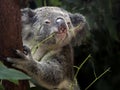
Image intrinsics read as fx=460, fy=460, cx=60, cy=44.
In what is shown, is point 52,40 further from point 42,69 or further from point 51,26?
point 42,69

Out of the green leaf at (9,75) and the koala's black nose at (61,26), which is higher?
the green leaf at (9,75)

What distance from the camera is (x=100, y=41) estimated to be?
15.8 feet

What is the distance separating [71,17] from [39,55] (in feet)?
1.48

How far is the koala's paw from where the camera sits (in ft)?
6.28

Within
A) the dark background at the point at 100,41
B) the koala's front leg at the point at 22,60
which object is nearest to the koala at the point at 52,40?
the koala's front leg at the point at 22,60

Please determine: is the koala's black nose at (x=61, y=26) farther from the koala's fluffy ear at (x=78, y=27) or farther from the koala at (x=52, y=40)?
the koala's fluffy ear at (x=78, y=27)

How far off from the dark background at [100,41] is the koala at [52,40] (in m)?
0.77

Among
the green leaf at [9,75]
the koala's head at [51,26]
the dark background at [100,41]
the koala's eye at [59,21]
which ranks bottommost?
the dark background at [100,41]

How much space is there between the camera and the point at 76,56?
482 centimetres

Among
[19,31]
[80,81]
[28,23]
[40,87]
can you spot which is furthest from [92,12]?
[19,31]

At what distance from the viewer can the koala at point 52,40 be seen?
2.59 meters

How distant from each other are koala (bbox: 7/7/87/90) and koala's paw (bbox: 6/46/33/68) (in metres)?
0.28

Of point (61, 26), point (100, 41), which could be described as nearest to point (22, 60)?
point (61, 26)

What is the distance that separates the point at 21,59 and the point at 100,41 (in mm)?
2836
